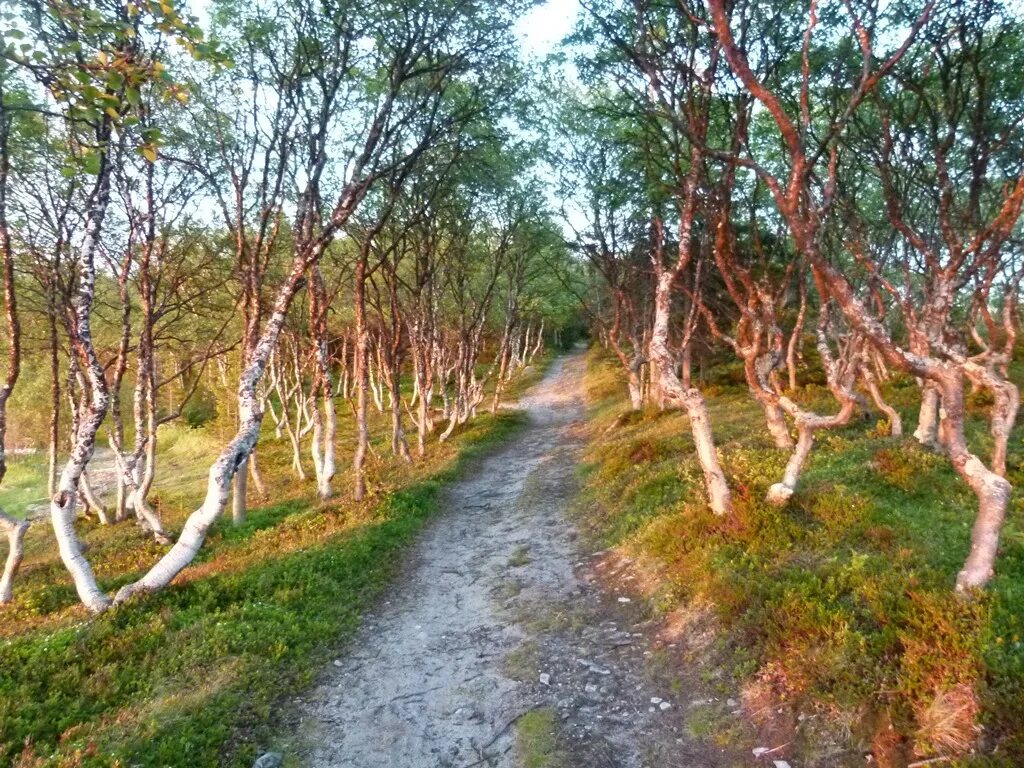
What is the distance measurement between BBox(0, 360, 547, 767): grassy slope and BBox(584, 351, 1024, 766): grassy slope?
5.78 meters

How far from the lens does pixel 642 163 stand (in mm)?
18766

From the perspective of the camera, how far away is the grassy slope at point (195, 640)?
6.54 meters

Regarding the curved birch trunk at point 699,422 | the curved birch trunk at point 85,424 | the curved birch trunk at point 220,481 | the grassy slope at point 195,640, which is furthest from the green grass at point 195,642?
the curved birch trunk at point 699,422

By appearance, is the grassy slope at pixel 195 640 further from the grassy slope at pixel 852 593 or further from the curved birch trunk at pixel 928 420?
the curved birch trunk at pixel 928 420

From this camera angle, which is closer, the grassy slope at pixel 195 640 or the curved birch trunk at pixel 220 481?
the grassy slope at pixel 195 640

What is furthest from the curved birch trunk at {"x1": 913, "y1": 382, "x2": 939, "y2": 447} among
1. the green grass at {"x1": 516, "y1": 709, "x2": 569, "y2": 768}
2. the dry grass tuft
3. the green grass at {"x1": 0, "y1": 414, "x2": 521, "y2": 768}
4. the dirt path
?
the green grass at {"x1": 0, "y1": 414, "x2": 521, "y2": 768}

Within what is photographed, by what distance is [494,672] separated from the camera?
Result: 27.2ft

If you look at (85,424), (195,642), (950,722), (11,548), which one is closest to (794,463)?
(950,722)

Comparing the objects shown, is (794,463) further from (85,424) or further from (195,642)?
(85,424)

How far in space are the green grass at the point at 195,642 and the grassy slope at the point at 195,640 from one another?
2 centimetres

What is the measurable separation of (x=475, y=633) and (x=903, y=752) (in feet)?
19.6

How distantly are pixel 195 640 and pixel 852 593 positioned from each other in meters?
9.48

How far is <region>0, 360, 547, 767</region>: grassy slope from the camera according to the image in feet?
21.4

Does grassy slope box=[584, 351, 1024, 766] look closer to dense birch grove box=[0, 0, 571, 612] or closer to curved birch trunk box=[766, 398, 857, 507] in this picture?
curved birch trunk box=[766, 398, 857, 507]
